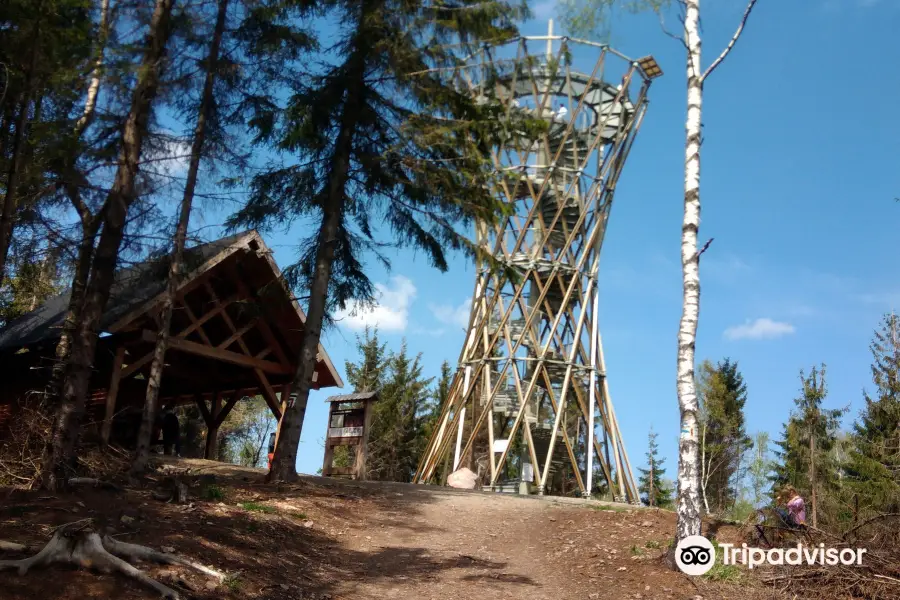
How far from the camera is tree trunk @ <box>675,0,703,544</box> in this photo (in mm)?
7637

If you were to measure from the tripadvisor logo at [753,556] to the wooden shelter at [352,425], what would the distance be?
25.3 feet

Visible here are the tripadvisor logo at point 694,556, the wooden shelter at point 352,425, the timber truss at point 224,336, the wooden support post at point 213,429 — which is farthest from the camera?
the wooden support post at point 213,429

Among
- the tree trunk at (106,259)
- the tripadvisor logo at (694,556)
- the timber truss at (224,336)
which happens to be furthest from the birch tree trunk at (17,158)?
the tripadvisor logo at (694,556)

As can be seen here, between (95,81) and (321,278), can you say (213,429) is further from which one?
(95,81)

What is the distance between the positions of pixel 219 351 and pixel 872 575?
10.3 m

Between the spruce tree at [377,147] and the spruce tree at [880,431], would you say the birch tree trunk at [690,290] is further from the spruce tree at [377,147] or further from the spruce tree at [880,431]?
the spruce tree at [880,431]

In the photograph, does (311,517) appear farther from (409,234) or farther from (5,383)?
(5,383)

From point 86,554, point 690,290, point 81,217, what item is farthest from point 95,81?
point 690,290

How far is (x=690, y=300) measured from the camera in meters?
8.19

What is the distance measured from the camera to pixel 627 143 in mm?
21750

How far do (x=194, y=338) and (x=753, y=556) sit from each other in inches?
491

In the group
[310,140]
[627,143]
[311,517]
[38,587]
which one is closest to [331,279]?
[310,140]

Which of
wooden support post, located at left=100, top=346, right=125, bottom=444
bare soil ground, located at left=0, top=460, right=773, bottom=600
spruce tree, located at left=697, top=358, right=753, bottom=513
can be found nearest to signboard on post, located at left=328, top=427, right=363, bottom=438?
bare soil ground, located at left=0, top=460, right=773, bottom=600

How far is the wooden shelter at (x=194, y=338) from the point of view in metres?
11.7
